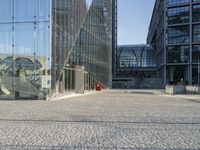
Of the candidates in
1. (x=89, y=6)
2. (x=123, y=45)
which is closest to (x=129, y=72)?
(x=123, y=45)

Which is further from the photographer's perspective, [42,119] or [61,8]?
[61,8]

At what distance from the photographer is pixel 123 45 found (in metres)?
125

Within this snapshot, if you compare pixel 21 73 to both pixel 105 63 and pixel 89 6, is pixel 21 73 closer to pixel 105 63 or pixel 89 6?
pixel 89 6

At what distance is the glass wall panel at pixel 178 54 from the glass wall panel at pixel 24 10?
193 feet

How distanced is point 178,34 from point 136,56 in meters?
35.6

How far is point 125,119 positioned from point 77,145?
5363 millimetres

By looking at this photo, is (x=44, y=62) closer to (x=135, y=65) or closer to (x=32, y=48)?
(x=32, y=48)

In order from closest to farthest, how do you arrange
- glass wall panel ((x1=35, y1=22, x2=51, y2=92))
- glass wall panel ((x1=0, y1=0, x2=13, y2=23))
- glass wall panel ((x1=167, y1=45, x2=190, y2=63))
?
1. glass wall panel ((x1=35, y1=22, x2=51, y2=92))
2. glass wall panel ((x1=0, y1=0, x2=13, y2=23))
3. glass wall panel ((x1=167, y1=45, x2=190, y2=63))

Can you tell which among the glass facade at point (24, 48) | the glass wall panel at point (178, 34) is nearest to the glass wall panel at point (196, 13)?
the glass wall panel at point (178, 34)

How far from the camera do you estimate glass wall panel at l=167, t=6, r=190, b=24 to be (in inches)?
3101

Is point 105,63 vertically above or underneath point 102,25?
underneath

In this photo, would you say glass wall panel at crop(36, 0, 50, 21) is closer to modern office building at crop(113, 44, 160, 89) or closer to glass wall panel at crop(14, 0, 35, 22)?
glass wall panel at crop(14, 0, 35, 22)

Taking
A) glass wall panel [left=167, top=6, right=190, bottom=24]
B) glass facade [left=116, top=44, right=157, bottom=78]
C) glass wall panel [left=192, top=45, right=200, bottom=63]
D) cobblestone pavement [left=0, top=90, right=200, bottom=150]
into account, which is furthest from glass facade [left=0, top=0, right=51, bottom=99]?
glass facade [left=116, top=44, right=157, bottom=78]

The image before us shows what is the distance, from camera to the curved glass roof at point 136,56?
11101 cm
